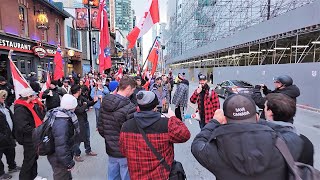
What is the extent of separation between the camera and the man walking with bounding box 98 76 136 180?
3447 millimetres

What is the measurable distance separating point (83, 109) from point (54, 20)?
843 inches

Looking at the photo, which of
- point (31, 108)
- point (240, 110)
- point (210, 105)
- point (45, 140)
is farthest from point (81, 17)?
point (240, 110)

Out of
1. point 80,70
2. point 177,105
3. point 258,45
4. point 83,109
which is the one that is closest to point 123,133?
point 83,109

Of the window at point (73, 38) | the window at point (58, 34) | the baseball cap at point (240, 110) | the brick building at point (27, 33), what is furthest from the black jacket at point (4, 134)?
the window at point (73, 38)

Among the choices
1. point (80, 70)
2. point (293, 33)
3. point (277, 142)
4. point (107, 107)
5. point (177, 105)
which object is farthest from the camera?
point (80, 70)

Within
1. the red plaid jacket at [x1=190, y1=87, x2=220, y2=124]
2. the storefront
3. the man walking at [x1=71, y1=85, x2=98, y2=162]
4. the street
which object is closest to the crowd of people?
the street

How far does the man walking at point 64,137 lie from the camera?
3.44 metres

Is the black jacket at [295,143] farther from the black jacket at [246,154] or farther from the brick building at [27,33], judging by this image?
the brick building at [27,33]

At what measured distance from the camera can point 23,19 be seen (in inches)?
722

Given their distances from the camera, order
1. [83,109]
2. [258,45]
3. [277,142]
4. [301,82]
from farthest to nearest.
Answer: [258,45] → [301,82] → [83,109] → [277,142]

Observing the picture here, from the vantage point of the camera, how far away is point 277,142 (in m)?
1.82

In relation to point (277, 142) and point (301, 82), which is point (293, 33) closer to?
point (301, 82)

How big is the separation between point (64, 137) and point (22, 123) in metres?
1.38

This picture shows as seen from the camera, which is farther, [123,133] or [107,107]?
[107,107]
